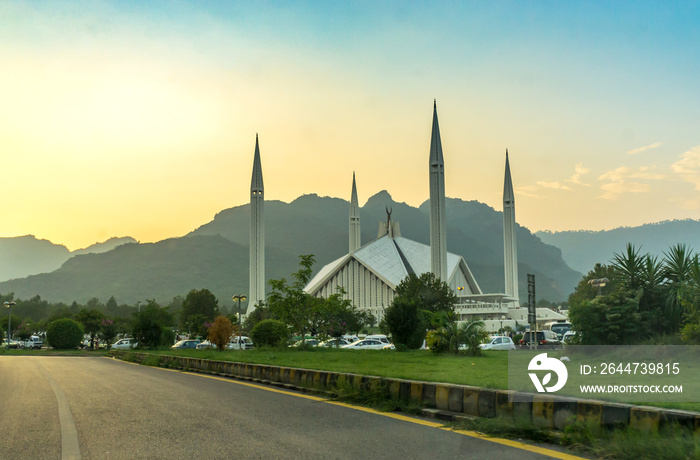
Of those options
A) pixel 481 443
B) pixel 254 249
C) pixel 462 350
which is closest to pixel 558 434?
pixel 481 443

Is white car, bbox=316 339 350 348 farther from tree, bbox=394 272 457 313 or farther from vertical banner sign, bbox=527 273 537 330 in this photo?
tree, bbox=394 272 457 313

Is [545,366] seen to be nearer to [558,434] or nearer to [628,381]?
[628,381]

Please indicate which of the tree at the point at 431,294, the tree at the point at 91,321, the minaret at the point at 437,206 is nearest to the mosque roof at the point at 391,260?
the minaret at the point at 437,206

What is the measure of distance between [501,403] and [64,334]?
54.0 meters

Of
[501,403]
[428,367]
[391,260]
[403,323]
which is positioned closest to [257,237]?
[391,260]

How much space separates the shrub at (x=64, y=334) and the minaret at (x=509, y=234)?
66.7 m

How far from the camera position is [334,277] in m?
114

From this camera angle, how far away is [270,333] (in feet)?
100

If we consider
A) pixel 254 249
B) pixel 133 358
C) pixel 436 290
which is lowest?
pixel 133 358

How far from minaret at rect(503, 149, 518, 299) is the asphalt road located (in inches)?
3636

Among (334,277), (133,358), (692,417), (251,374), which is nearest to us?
(692,417)

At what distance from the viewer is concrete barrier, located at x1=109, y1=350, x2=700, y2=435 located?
5555 mm

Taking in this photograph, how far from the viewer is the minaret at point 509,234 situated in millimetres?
99875

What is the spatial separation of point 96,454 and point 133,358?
23.7 meters
